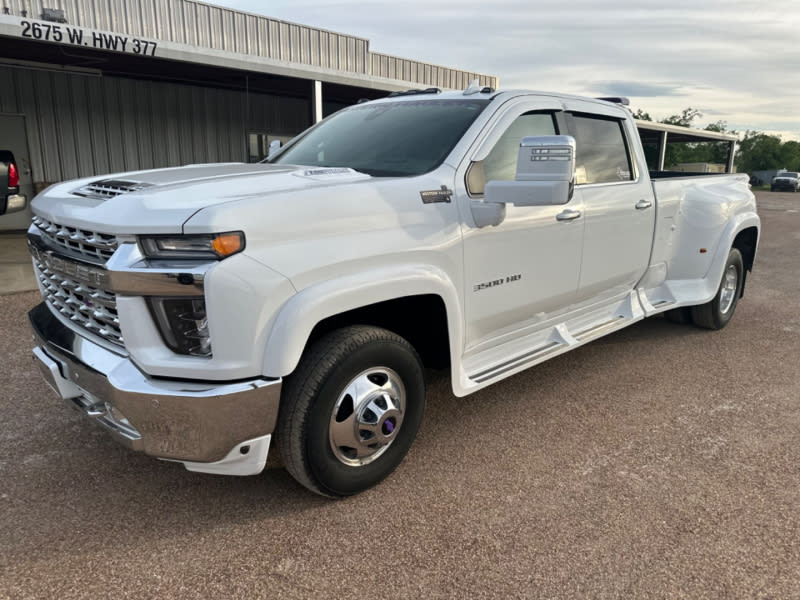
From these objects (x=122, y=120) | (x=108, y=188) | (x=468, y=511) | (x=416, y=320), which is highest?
(x=122, y=120)

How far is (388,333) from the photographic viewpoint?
2.86 m

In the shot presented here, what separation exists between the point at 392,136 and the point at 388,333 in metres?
1.34

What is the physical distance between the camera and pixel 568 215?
12.2ft

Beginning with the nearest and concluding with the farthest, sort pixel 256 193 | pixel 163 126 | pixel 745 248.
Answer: pixel 256 193 < pixel 745 248 < pixel 163 126

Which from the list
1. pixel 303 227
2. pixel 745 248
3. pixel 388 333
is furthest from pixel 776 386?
pixel 303 227

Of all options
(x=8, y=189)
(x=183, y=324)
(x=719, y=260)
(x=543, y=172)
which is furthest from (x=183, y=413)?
(x=8, y=189)

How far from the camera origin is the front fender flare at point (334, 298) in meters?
2.40

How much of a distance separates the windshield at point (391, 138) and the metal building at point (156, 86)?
679 cm

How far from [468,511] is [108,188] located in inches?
86.6

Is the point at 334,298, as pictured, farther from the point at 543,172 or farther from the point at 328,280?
the point at 543,172

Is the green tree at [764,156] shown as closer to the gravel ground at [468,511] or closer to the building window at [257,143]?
the building window at [257,143]

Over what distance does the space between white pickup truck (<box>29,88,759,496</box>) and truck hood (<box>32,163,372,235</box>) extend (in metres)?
0.01

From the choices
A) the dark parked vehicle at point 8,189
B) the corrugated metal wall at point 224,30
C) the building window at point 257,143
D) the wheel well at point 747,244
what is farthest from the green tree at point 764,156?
the dark parked vehicle at point 8,189

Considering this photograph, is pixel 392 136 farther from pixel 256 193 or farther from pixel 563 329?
pixel 563 329
